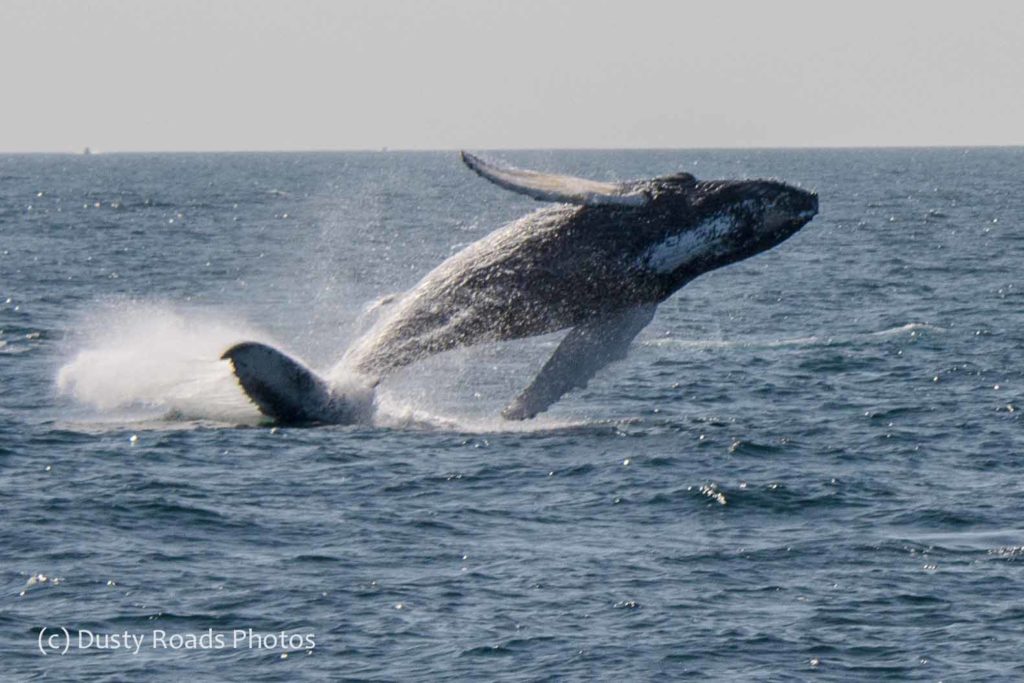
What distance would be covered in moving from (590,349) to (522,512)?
2.92 meters

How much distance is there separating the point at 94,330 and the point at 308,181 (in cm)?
12637

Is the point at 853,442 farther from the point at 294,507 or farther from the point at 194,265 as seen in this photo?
the point at 194,265

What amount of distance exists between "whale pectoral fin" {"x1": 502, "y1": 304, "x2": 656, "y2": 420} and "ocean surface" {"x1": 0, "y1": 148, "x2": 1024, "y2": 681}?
100cm

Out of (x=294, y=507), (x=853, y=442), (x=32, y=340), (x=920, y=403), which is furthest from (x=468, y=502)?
(x=32, y=340)

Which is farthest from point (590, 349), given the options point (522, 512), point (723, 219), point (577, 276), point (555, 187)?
point (522, 512)

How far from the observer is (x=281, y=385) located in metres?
21.1

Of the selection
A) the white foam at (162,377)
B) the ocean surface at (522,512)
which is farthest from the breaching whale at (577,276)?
the white foam at (162,377)

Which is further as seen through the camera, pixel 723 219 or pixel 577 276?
pixel 577 276

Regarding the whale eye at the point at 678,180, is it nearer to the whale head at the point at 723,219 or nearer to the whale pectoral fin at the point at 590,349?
the whale head at the point at 723,219

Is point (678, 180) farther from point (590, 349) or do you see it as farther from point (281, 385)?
point (281, 385)

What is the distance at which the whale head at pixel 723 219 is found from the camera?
21172mm

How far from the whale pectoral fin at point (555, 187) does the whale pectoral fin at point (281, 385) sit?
3145mm

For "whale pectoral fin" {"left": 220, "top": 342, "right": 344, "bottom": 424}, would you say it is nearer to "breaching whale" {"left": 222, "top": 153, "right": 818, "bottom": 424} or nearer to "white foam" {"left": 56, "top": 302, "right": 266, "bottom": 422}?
"breaching whale" {"left": 222, "top": 153, "right": 818, "bottom": 424}

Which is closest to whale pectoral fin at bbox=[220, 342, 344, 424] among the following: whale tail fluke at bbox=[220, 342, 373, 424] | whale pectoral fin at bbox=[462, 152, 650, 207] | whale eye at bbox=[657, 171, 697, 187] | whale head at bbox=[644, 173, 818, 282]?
whale tail fluke at bbox=[220, 342, 373, 424]
